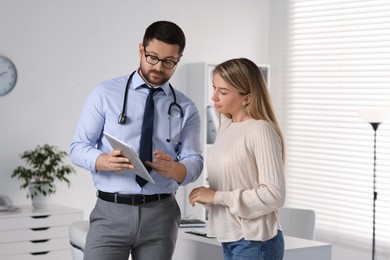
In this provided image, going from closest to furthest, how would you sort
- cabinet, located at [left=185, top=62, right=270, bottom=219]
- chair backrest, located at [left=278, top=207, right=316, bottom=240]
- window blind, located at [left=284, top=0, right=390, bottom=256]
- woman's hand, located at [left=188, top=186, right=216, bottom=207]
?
woman's hand, located at [left=188, top=186, right=216, bottom=207], chair backrest, located at [left=278, top=207, right=316, bottom=240], window blind, located at [left=284, top=0, right=390, bottom=256], cabinet, located at [left=185, top=62, right=270, bottom=219]

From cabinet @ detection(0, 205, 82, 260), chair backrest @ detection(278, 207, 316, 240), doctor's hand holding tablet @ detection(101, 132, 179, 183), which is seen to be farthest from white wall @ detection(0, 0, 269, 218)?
doctor's hand holding tablet @ detection(101, 132, 179, 183)

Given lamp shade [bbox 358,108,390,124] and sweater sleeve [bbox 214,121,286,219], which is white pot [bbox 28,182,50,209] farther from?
sweater sleeve [bbox 214,121,286,219]

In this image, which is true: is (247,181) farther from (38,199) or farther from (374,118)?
(374,118)

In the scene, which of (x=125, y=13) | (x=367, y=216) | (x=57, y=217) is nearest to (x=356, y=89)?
(x=367, y=216)

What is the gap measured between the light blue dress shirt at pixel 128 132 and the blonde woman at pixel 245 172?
154 mm

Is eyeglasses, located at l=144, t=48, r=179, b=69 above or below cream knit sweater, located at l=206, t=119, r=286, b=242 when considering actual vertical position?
above

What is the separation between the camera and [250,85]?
9.04 feet

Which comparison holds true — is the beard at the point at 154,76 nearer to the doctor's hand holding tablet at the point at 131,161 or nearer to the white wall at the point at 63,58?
the doctor's hand holding tablet at the point at 131,161

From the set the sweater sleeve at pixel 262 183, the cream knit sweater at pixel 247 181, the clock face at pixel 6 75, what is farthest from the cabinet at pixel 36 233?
the sweater sleeve at pixel 262 183

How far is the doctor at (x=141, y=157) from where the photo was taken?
2.78m

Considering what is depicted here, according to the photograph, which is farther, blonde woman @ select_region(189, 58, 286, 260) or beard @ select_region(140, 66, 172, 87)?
beard @ select_region(140, 66, 172, 87)

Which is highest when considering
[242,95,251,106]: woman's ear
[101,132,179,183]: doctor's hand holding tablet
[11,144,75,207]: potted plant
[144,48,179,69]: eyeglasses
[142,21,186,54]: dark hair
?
[142,21,186,54]: dark hair

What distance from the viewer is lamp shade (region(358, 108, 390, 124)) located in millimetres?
5660

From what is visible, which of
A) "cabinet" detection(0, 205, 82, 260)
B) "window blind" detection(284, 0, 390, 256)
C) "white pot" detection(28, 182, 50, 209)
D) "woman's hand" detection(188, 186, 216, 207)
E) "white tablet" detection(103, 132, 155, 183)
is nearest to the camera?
"white tablet" detection(103, 132, 155, 183)
